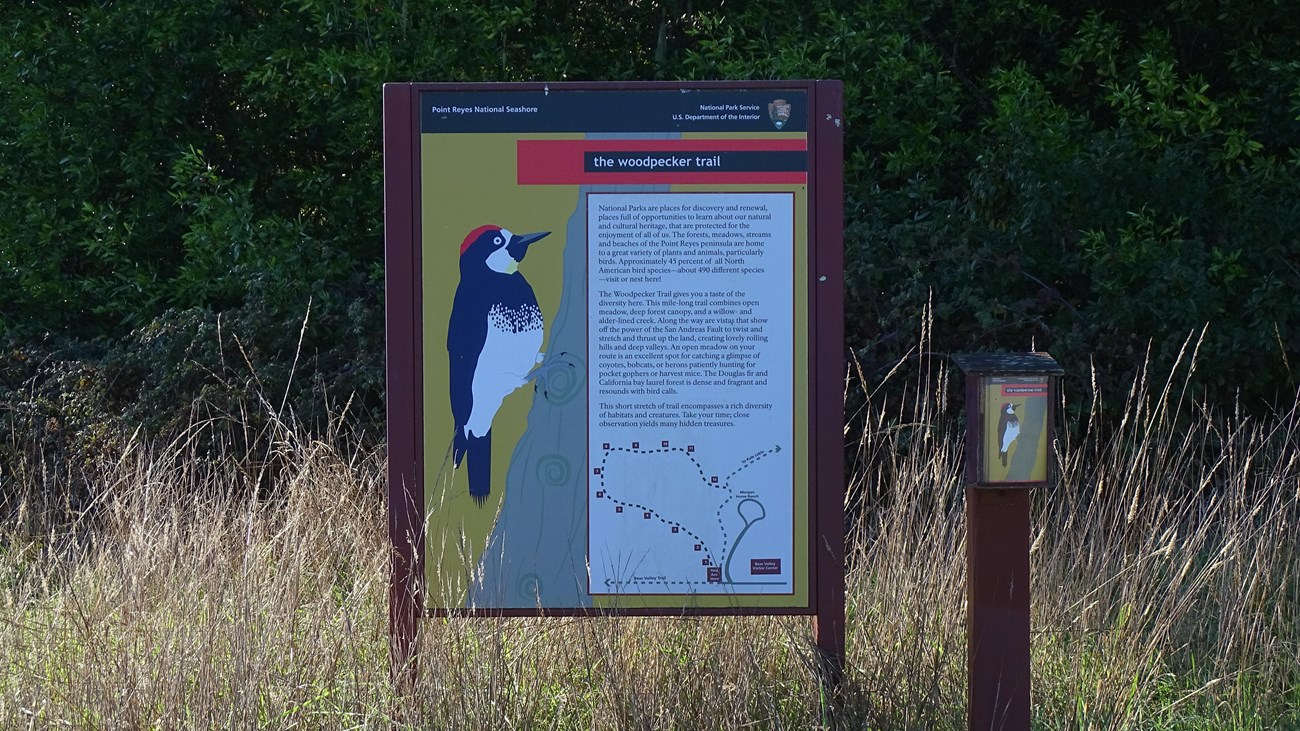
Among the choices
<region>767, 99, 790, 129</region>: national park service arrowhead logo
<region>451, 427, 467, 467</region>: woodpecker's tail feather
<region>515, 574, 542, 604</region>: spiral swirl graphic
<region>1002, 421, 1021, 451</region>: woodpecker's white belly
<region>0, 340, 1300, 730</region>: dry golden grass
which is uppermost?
<region>767, 99, 790, 129</region>: national park service arrowhead logo

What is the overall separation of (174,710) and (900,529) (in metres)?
2.32

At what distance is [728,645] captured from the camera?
3.77 meters

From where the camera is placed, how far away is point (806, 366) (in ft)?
11.5

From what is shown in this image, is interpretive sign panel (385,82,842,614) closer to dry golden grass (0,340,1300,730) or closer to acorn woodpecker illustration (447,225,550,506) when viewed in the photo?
acorn woodpecker illustration (447,225,550,506)

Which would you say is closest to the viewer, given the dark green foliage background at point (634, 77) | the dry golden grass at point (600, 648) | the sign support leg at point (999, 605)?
the sign support leg at point (999, 605)

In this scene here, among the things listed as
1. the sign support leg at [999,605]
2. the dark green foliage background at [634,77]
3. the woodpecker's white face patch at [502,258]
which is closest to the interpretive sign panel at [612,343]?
the woodpecker's white face patch at [502,258]

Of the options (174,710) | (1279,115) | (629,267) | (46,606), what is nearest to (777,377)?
(629,267)

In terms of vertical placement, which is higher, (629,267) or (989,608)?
(629,267)

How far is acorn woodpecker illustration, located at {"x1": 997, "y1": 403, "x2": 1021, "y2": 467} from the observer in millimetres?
3129

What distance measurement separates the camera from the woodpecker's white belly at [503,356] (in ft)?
11.6

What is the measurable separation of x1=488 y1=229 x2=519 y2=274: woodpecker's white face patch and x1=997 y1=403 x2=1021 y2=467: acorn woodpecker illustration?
53.4 inches

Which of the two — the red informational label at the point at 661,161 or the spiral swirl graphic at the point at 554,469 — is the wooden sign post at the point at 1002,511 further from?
the spiral swirl graphic at the point at 554,469

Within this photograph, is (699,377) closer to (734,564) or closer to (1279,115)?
(734,564)

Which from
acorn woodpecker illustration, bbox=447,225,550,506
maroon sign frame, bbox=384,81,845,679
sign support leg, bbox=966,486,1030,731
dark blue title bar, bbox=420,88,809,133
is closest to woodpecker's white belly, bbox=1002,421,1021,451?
sign support leg, bbox=966,486,1030,731
